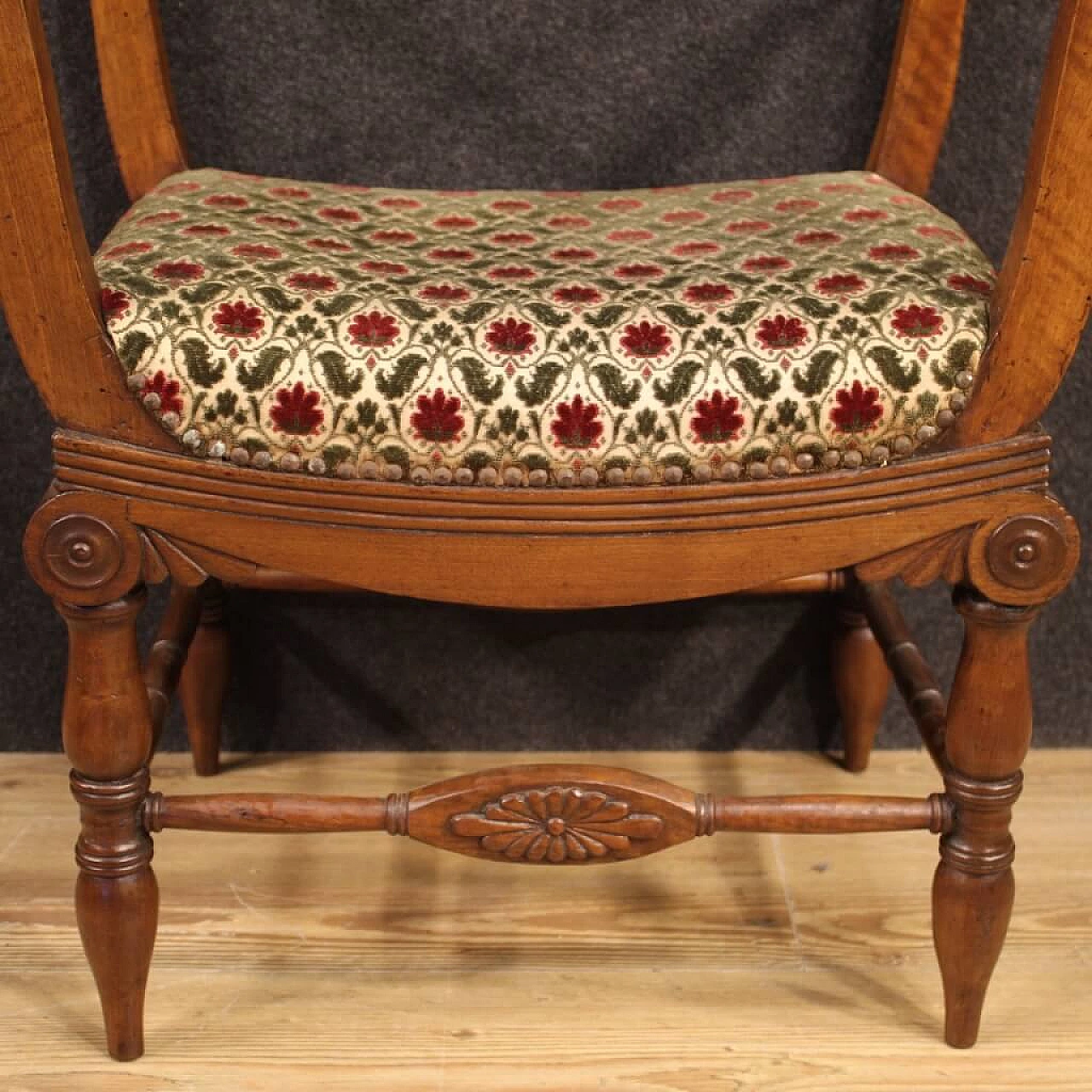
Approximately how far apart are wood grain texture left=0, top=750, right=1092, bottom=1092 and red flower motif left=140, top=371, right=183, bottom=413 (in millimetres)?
415

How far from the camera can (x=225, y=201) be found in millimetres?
905

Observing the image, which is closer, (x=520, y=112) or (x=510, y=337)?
(x=510, y=337)

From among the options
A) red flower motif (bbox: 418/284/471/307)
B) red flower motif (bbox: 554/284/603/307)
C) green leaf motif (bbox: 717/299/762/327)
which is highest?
green leaf motif (bbox: 717/299/762/327)

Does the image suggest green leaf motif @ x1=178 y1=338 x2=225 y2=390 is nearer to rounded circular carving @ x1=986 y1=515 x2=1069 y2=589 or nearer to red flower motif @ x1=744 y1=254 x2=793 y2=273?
red flower motif @ x1=744 y1=254 x2=793 y2=273

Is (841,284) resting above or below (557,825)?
above

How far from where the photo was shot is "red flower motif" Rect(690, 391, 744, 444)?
0.75 m

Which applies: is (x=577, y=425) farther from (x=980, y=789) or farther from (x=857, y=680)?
(x=857, y=680)

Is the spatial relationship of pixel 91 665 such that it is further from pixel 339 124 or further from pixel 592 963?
pixel 339 124

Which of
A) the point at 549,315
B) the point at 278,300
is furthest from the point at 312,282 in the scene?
the point at 549,315

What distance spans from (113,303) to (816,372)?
36 centimetres

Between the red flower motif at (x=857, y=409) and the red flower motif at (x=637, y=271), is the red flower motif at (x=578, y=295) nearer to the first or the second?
the red flower motif at (x=637, y=271)

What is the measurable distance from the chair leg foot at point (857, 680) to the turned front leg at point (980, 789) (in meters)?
0.31

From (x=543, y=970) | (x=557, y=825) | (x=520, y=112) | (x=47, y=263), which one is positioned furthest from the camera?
(x=520, y=112)

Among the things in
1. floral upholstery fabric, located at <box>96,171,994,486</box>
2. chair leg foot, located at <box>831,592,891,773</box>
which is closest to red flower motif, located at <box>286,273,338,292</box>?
floral upholstery fabric, located at <box>96,171,994,486</box>
